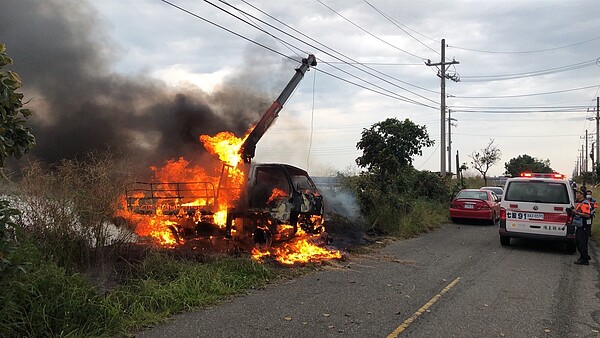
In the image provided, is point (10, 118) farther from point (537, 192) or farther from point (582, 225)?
point (537, 192)

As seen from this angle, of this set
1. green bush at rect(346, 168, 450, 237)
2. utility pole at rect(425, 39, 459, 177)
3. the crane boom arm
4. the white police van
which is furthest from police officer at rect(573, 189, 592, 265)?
utility pole at rect(425, 39, 459, 177)

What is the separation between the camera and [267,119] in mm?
11047

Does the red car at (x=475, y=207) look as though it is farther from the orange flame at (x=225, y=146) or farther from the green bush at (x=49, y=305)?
the green bush at (x=49, y=305)

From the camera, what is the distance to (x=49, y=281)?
483 cm

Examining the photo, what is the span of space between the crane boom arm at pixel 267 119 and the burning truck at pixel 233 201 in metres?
0.02

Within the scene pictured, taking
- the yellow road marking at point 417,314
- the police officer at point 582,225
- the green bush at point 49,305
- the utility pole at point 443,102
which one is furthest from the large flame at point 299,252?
the utility pole at point 443,102

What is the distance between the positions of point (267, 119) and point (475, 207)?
931cm

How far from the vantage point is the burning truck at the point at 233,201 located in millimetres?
8359

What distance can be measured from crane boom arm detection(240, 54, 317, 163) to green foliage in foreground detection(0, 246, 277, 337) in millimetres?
4358

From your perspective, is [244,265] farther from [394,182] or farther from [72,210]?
[394,182]

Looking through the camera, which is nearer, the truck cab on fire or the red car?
the truck cab on fire

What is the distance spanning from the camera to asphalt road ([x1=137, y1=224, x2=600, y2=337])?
5.02 m

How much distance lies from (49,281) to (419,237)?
10645 mm

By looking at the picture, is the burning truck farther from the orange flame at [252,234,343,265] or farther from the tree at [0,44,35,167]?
the tree at [0,44,35,167]
